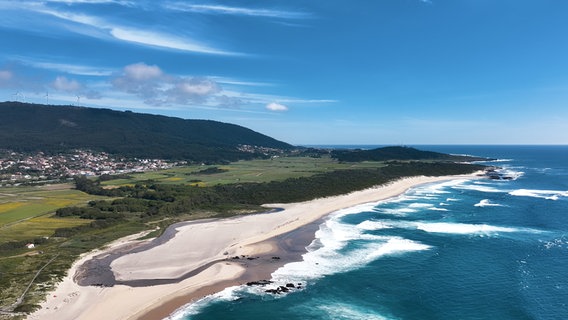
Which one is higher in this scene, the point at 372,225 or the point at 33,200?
the point at 372,225

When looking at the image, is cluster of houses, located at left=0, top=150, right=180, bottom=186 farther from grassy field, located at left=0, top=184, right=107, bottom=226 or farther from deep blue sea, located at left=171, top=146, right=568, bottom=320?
deep blue sea, located at left=171, top=146, right=568, bottom=320

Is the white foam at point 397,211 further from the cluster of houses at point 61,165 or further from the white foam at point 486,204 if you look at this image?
the cluster of houses at point 61,165

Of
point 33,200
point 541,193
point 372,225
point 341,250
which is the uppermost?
point 541,193

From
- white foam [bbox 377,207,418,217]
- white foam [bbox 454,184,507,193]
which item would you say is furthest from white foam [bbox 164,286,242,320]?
white foam [bbox 454,184,507,193]

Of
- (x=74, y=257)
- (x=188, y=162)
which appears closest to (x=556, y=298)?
(x=74, y=257)

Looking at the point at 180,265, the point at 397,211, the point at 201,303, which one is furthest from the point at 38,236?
the point at 397,211

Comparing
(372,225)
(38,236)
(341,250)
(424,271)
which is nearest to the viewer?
(424,271)

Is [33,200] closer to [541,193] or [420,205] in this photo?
[420,205]
